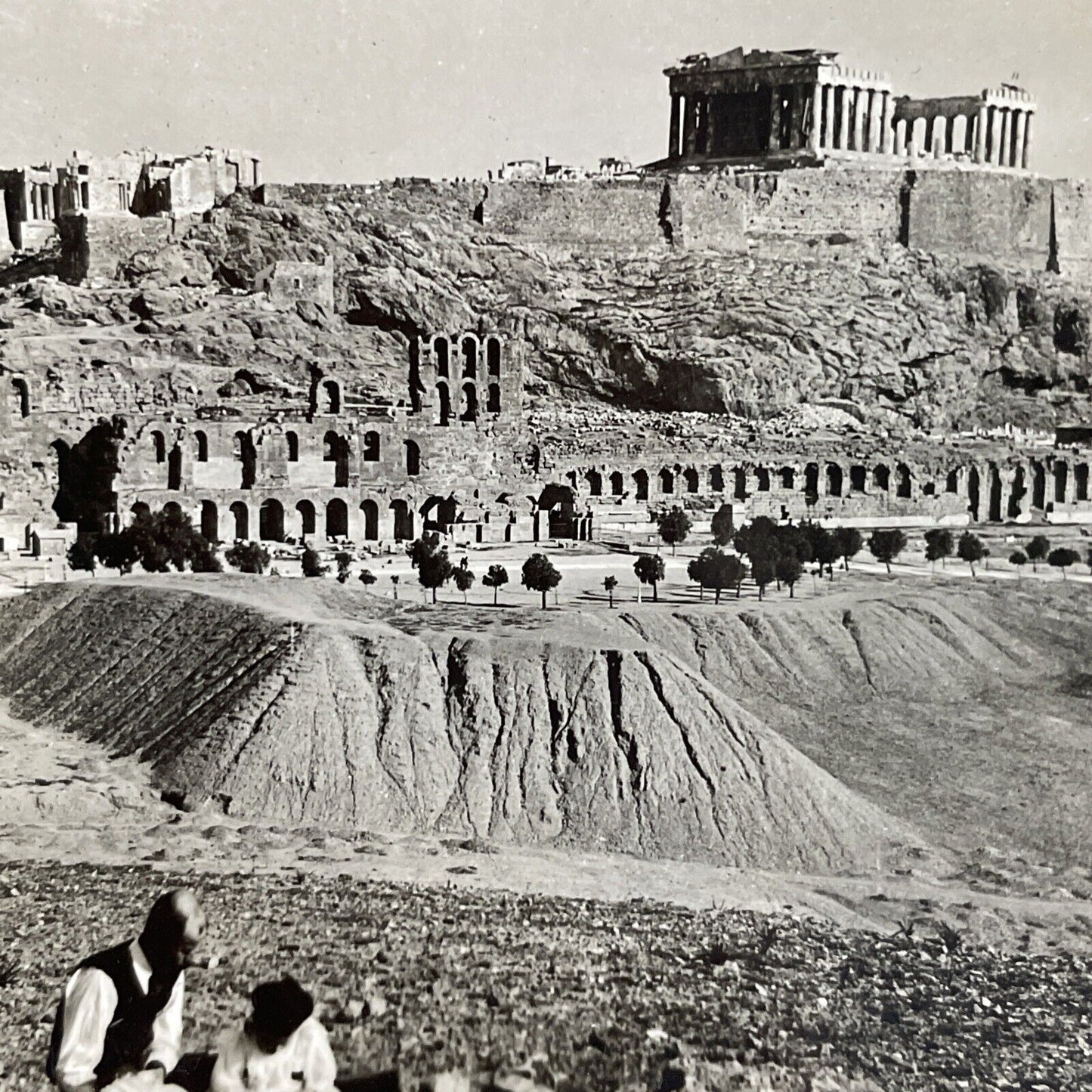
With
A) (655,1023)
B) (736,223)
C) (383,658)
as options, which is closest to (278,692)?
(383,658)

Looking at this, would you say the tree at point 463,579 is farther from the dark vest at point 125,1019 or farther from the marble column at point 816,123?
the marble column at point 816,123

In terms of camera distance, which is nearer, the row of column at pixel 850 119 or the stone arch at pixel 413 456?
the stone arch at pixel 413 456

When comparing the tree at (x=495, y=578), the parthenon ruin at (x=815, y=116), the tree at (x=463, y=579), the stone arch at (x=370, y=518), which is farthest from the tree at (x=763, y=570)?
the parthenon ruin at (x=815, y=116)

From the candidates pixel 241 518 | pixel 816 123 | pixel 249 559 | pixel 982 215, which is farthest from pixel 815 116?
pixel 249 559

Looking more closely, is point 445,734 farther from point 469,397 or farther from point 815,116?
point 815,116

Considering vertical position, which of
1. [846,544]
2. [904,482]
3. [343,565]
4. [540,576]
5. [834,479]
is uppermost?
[834,479]

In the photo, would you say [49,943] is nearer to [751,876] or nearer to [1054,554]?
[751,876]

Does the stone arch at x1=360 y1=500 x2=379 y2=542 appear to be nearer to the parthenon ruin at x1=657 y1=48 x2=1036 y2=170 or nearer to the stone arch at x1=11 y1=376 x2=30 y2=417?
the stone arch at x1=11 y1=376 x2=30 y2=417
